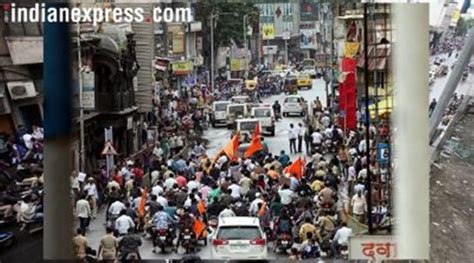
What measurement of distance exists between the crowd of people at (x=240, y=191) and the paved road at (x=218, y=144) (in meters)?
0.03

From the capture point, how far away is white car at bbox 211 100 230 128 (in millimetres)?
4434

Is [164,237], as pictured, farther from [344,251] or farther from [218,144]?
[344,251]

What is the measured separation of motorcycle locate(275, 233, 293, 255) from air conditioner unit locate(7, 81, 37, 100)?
4.13 ft

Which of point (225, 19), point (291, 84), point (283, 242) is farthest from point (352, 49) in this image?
point (283, 242)

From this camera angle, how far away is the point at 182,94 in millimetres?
4594

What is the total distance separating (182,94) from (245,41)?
42 centimetres

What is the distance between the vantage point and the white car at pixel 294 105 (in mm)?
4465

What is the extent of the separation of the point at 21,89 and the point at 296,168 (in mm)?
1269

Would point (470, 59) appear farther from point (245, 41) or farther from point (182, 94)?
point (182, 94)

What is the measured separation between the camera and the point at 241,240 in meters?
4.29

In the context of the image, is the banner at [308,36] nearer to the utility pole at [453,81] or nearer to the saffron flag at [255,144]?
the saffron flag at [255,144]

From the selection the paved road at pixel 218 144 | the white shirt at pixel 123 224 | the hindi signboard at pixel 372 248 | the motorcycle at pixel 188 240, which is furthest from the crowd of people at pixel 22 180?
the hindi signboard at pixel 372 248

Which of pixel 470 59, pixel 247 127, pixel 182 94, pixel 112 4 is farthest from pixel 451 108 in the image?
pixel 112 4

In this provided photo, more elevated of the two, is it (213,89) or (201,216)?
(213,89)
